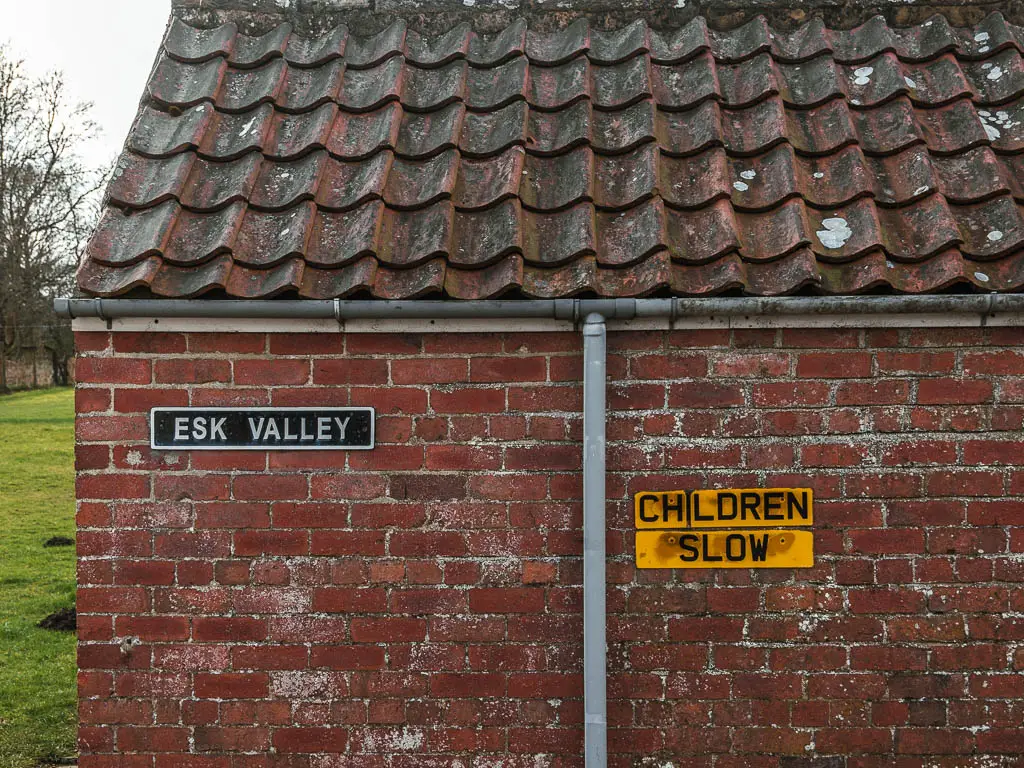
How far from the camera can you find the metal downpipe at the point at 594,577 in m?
3.13

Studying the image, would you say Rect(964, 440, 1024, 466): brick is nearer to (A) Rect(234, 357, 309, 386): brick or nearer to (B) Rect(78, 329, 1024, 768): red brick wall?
(B) Rect(78, 329, 1024, 768): red brick wall

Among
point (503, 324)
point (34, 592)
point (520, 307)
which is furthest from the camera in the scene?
point (34, 592)

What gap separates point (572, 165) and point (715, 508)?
135 cm

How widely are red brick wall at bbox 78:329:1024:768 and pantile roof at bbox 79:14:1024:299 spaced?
263 mm

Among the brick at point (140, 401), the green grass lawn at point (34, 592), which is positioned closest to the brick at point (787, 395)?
the brick at point (140, 401)

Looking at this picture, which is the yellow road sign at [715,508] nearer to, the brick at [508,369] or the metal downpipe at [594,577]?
the metal downpipe at [594,577]

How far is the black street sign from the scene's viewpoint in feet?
Result: 10.5

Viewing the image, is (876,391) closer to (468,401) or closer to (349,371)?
(468,401)

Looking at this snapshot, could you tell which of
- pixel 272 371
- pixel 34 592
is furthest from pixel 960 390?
pixel 34 592

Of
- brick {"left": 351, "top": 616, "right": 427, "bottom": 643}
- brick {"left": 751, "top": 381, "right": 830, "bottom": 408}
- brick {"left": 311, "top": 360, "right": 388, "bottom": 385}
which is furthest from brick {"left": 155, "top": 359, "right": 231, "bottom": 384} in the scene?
brick {"left": 751, "top": 381, "right": 830, "bottom": 408}

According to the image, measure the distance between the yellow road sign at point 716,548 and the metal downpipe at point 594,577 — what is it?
18 centimetres

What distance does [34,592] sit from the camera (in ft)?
32.3

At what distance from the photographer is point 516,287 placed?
3053 millimetres

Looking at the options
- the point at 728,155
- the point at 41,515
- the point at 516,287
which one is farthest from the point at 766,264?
the point at 41,515
